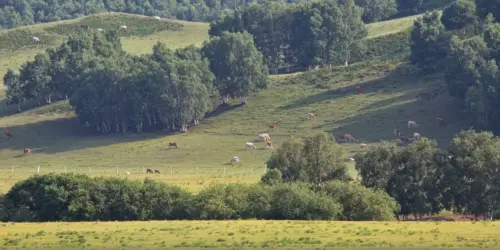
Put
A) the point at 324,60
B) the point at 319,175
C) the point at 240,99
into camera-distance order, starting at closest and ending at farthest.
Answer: the point at 319,175 < the point at 240,99 < the point at 324,60

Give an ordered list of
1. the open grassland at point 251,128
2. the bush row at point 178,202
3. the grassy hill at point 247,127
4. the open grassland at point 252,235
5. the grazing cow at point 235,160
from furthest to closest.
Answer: the open grassland at point 251,128 → the grassy hill at point 247,127 → the grazing cow at point 235,160 → the bush row at point 178,202 → the open grassland at point 252,235

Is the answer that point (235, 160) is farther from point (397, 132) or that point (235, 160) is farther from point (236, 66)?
point (236, 66)

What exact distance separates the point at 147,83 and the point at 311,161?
2265 inches

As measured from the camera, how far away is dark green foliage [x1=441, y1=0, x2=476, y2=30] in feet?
570

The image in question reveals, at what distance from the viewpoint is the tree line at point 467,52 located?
148m

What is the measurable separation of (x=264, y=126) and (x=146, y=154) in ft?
50.1

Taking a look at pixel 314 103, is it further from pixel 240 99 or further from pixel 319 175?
pixel 319 175

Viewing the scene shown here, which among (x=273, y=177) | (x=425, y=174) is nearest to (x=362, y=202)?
(x=425, y=174)

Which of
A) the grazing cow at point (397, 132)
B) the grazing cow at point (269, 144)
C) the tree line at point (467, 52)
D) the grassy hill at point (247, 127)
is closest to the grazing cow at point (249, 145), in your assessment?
the grassy hill at point (247, 127)

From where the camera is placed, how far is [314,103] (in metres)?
166

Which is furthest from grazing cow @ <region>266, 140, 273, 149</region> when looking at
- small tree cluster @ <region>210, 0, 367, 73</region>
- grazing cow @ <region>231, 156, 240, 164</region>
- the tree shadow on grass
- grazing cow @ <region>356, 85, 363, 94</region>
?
small tree cluster @ <region>210, 0, 367, 73</region>

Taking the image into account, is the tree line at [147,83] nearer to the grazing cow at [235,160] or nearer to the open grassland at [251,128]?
the open grassland at [251,128]

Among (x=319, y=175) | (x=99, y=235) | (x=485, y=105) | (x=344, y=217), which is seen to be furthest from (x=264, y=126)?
(x=99, y=235)

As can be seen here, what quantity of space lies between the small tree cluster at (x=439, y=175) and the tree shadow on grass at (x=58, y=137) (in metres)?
57.0
